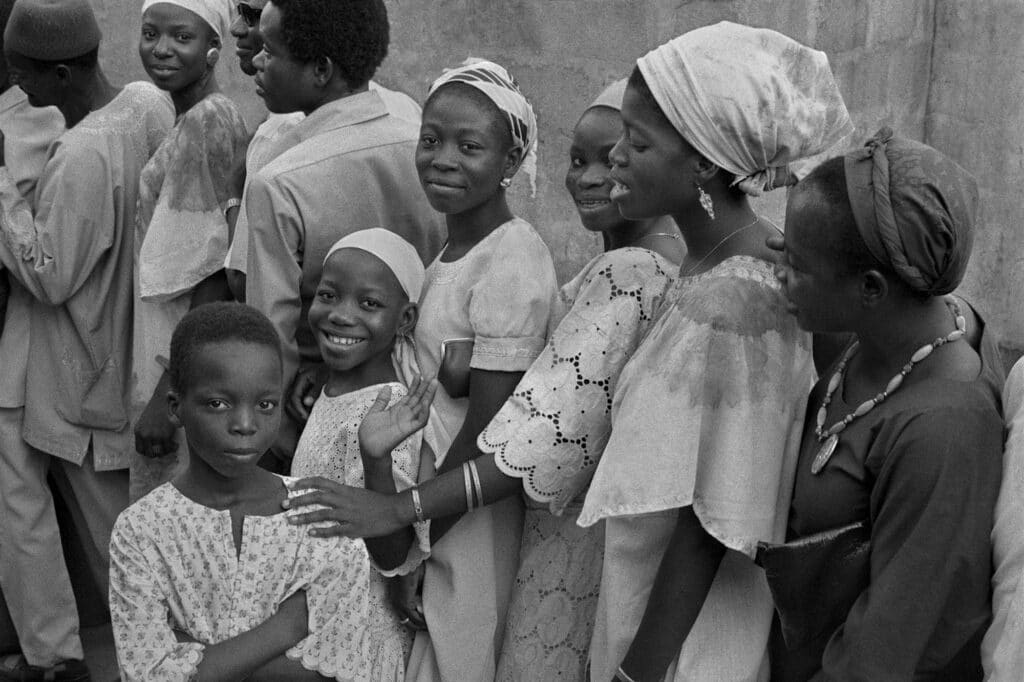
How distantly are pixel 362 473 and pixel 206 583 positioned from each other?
0.50 meters

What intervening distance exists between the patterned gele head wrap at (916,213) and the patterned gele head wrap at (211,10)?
265cm

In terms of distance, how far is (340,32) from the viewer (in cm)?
344

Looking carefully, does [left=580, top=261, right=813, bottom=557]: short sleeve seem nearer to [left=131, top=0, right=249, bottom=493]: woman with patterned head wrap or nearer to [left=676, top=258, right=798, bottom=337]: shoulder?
[left=676, top=258, right=798, bottom=337]: shoulder

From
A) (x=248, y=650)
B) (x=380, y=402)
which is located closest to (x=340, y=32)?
(x=380, y=402)

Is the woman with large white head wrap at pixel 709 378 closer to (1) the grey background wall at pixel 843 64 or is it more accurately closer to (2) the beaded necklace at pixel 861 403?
(2) the beaded necklace at pixel 861 403

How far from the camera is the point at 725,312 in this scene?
2.39m

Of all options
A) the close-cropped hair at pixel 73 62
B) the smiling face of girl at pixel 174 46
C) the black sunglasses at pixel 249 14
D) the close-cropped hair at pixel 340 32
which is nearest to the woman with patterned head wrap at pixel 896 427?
the close-cropped hair at pixel 340 32

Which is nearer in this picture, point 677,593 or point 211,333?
point 677,593

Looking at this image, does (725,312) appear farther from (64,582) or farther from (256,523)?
(64,582)

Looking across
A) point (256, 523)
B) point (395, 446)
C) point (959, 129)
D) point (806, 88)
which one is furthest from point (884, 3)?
point (256, 523)

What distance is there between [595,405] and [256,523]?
73 centimetres

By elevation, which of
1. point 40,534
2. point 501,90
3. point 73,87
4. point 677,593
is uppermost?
point 501,90

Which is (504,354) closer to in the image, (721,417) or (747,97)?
(721,417)

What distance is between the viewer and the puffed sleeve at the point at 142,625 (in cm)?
247
